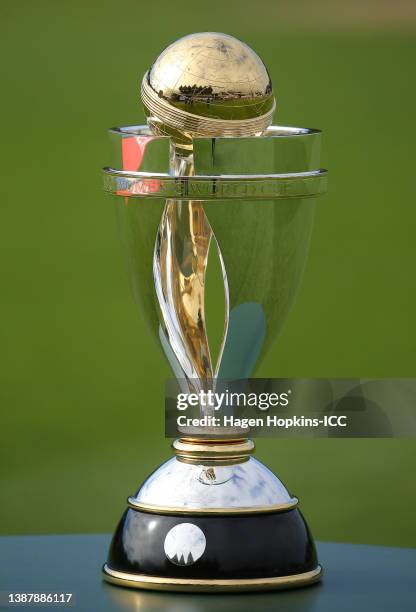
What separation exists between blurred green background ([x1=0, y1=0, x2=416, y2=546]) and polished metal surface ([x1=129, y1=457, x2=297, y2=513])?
134cm

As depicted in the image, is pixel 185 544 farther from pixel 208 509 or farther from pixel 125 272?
pixel 125 272

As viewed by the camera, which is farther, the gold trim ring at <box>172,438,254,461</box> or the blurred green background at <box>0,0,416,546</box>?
the blurred green background at <box>0,0,416,546</box>

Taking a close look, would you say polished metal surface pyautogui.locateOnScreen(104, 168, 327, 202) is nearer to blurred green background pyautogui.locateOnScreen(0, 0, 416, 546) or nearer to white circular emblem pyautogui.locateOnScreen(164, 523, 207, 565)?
white circular emblem pyautogui.locateOnScreen(164, 523, 207, 565)

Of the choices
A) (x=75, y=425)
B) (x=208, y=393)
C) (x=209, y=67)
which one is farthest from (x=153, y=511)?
(x=75, y=425)

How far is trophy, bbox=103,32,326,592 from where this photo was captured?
178 centimetres

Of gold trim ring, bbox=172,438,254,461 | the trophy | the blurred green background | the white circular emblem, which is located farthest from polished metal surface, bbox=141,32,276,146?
the blurred green background

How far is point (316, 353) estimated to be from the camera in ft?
13.1

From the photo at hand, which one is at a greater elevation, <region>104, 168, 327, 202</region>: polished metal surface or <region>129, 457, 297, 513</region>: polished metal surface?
<region>104, 168, 327, 202</region>: polished metal surface

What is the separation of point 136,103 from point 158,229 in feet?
11.2

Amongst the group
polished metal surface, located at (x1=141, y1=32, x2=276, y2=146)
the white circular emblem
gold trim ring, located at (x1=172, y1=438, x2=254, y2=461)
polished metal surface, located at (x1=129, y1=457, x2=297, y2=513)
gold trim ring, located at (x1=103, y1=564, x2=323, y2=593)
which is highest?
polished metal surface, located at (x1=141, y1=32, x2=276, y2=146)

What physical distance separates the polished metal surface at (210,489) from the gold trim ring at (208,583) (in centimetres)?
9

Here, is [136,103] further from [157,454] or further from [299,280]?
[299,280]

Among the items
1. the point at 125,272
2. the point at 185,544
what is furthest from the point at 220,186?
the point at 125,272

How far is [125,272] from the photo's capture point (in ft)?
11.6
